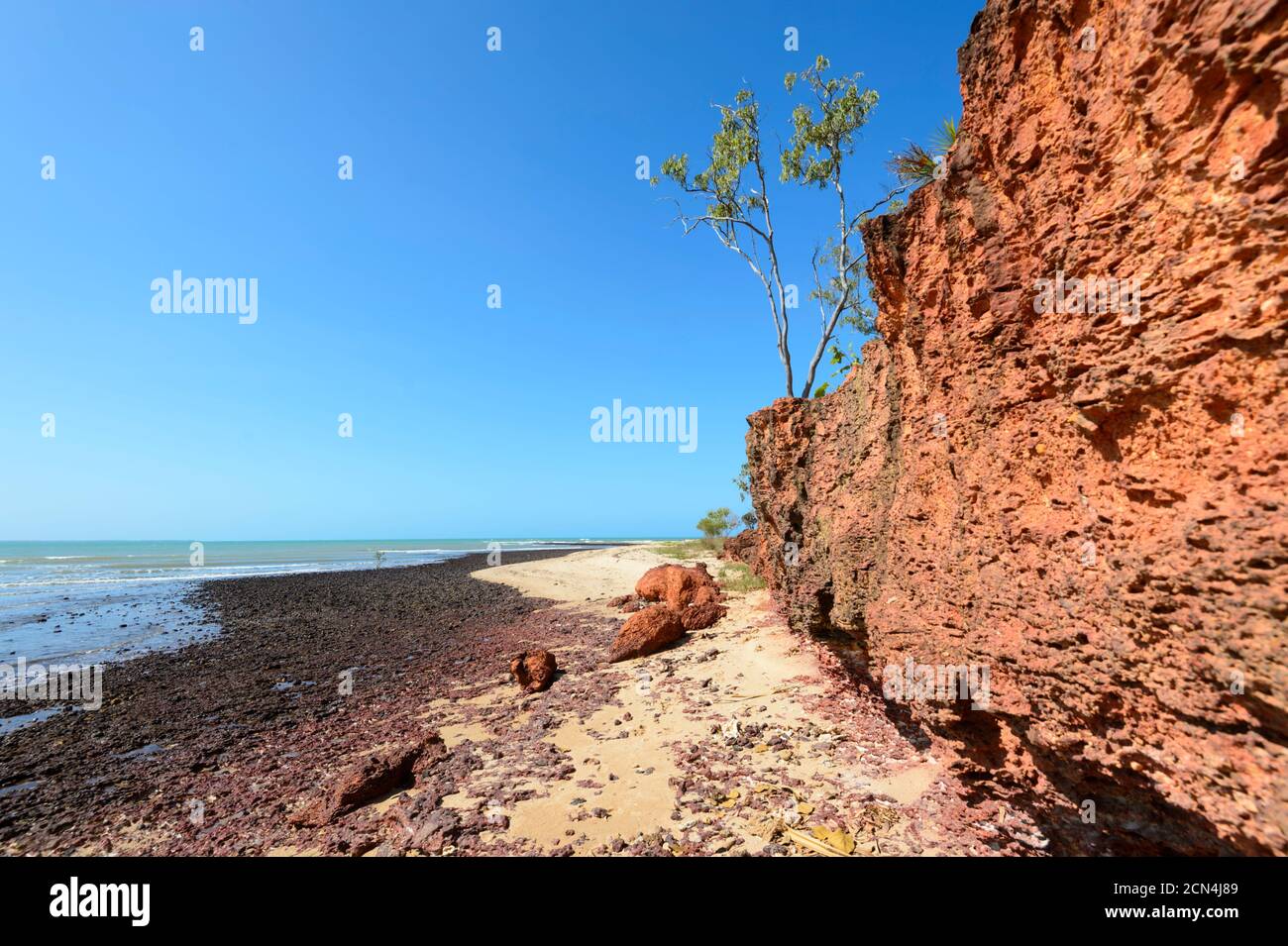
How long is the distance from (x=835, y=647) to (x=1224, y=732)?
197 inches

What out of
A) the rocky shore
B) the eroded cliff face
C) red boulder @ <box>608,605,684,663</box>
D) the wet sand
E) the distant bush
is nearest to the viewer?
the eroded cliff face

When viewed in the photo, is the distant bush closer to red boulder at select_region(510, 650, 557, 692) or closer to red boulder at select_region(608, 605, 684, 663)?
red boulder at select_region(608, 605, 684, 663)

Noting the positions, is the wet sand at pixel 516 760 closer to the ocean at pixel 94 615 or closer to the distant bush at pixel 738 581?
the distant bush at pixel 738 581

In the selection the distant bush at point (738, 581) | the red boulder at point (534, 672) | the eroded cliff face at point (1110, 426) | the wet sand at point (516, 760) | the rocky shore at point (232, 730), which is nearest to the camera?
the eroded cliff face at point (1110, 426)

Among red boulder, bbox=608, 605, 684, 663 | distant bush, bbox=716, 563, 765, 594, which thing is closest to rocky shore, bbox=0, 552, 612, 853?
red boulder, bbox=608, 605, 684, 663

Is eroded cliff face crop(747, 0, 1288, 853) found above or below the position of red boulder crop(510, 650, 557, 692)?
above

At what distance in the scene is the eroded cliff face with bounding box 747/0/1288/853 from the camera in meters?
2.14

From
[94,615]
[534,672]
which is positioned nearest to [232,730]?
[534,672]

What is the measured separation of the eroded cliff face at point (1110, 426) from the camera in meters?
2.14

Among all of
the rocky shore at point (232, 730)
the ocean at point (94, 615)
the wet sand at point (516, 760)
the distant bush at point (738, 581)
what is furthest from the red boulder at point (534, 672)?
the ocean at point (94, 615)

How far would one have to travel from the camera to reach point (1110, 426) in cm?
283

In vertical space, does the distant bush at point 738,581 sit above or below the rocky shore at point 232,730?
above

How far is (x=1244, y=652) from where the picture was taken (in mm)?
2109

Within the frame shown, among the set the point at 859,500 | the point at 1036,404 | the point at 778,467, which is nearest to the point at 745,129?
the point at 778,467
